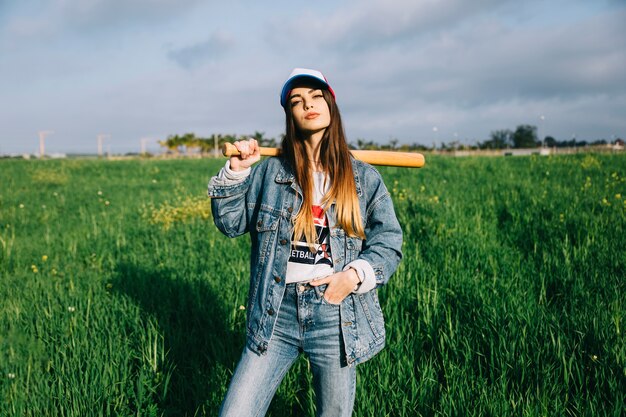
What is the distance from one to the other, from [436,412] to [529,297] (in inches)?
57.5

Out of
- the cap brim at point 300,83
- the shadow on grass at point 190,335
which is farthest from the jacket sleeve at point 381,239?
the shadow on grass at point 190,335

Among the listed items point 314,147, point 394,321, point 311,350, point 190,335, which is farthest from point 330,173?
point 190,335

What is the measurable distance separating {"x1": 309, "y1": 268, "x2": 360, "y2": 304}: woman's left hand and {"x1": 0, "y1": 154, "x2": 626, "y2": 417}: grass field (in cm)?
90

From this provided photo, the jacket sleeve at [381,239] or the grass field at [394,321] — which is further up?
the jacket sleeve at [381,239]

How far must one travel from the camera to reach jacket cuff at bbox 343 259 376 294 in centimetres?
178

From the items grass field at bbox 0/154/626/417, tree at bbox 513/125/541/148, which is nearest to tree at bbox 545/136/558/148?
tree at bbox 513/125/541/148

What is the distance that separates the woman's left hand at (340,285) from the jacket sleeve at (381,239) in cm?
6

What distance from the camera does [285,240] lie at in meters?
1.89

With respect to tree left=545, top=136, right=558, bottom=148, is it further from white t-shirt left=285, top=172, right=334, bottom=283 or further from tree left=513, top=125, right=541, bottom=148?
white t-shirt left=285, top=172, right=334, bottom=283

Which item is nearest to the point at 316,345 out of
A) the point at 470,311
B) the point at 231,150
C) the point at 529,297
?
the point at 231,150

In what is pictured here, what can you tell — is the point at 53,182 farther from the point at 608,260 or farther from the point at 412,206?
the point at 608,260

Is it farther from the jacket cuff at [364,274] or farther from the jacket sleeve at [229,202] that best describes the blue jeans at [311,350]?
the jacket sleeve at [229,202]

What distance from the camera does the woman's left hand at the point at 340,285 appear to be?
1770mm

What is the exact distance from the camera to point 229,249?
5340 millimetres
